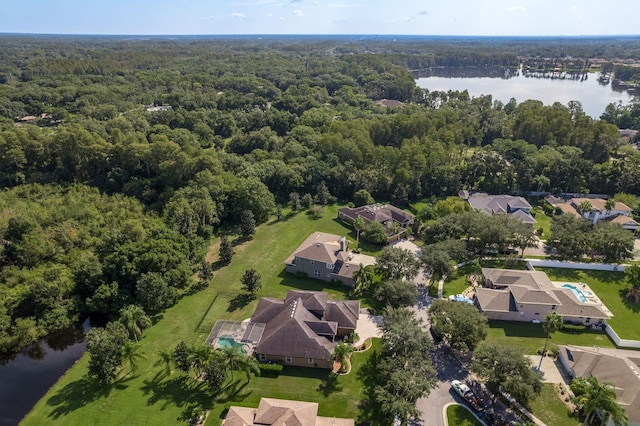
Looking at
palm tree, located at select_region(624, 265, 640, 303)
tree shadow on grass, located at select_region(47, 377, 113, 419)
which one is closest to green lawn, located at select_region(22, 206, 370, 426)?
tree shadow on grass, located at select_region(47, 377, 113, 419)

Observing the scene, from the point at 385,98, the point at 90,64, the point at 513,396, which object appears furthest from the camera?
the point at 90,64

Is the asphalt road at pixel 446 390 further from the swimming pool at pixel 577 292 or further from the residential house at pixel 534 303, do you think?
the swimming pool at pixel 577 292

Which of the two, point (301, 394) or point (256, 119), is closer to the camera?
point (301, 394)

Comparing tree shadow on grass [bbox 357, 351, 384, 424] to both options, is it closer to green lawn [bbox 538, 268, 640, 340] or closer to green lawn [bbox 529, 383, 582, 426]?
green lawn [bbox 529, 383, 582, 426]

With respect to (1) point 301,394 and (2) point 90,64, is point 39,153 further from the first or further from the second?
(2) point 90,64

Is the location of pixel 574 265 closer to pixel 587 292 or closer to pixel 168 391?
pixel 587 292

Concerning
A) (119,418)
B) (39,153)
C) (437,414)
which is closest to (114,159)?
(39,153)
